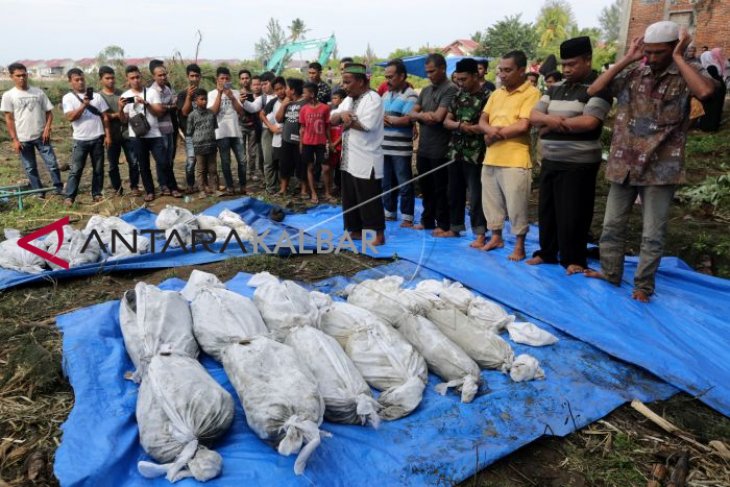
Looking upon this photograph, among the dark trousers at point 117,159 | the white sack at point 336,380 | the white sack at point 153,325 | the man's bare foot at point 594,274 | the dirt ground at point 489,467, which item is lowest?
the dirt ground at point 489,467

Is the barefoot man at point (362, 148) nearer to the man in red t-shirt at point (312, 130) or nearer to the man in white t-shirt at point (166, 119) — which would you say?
the man in red t-shirt at point (312, 130)

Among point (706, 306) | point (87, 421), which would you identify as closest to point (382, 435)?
point (87, 421)

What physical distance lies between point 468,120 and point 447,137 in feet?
1.49

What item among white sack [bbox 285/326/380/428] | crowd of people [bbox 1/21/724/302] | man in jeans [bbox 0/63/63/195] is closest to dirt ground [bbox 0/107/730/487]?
white sack [bbox 285/326/380/428]

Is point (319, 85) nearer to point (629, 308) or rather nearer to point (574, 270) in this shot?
point (574, 270)

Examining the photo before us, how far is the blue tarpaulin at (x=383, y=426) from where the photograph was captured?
2068 millimetres

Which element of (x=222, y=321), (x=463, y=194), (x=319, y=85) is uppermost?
(x=319, y=85)

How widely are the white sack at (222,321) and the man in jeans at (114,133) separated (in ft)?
15.9

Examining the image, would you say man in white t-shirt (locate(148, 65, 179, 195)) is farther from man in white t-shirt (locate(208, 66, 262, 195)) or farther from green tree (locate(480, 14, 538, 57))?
green tree (locate(480, 14, 538, 57))

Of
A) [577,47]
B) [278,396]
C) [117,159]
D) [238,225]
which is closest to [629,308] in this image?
[577,47]

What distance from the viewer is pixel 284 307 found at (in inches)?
121

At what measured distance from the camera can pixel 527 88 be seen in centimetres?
435

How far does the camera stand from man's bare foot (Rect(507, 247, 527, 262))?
453 cm

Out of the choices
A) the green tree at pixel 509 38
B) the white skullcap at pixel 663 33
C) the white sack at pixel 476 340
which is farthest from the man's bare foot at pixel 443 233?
the green tree at pixel 509 38
